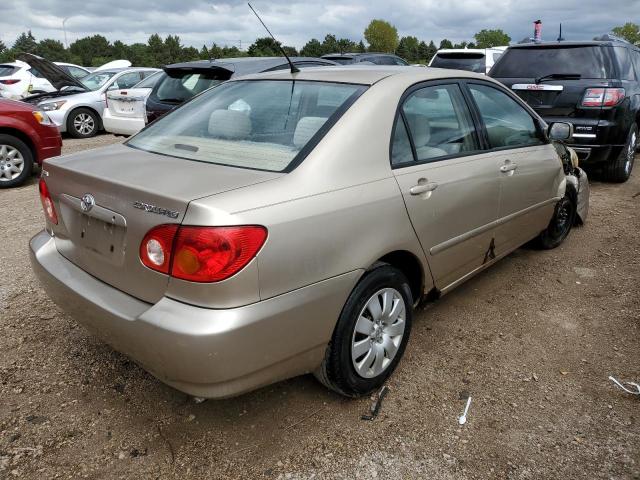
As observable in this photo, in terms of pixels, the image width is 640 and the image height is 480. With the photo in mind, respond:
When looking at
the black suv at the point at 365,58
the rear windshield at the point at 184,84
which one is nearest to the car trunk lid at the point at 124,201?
the rear windshield at the point at 184,84

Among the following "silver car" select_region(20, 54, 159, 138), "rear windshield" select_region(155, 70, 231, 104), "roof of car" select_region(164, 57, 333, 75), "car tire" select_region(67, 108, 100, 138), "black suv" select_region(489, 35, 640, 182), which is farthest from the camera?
"car tire" select_region(67, 108, 100, 138)

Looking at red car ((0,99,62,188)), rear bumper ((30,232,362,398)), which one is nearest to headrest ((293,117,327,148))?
rear bumper ((30,232,362,398))

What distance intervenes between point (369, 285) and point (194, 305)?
2.69 feet

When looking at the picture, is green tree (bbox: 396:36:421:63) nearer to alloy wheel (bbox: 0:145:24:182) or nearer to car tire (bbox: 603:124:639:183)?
car tire (bbox: 603:124:639:183)

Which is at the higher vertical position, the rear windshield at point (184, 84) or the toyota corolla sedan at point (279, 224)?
the rear windshield at point (184, 84)

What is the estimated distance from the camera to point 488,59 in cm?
1208

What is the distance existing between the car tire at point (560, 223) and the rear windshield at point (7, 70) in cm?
1223

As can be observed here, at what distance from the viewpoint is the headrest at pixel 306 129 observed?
7.97 ft

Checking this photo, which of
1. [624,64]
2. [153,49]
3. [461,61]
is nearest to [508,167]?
[624,64]

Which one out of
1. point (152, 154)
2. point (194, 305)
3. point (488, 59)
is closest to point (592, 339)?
point (194, 305)

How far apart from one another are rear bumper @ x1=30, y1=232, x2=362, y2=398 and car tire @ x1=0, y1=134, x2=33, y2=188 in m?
5.36

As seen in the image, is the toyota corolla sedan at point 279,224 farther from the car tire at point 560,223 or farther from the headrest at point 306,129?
the car tire at point 560,223

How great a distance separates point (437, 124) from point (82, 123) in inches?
400

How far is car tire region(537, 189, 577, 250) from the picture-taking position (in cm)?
454
